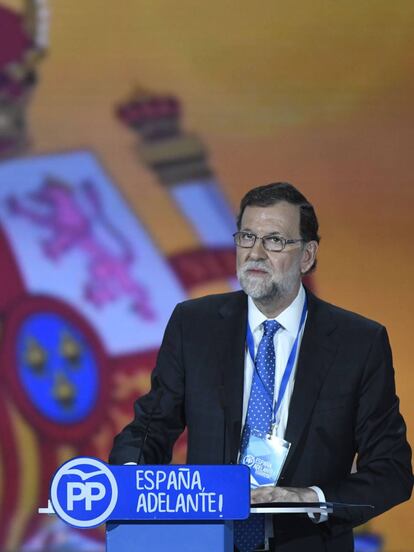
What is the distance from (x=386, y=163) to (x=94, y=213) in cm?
137

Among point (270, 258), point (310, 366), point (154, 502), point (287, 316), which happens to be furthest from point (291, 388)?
point (154, 502)

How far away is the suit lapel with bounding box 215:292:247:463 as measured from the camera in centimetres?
270

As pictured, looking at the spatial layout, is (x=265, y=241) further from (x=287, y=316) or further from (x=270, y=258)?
(x=287, y=316)

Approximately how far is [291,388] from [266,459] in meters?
0.20

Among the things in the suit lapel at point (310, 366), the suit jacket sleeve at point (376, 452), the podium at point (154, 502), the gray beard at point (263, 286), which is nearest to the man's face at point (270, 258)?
the gray beard at point (263, 286)

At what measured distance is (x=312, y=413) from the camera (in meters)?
2.72

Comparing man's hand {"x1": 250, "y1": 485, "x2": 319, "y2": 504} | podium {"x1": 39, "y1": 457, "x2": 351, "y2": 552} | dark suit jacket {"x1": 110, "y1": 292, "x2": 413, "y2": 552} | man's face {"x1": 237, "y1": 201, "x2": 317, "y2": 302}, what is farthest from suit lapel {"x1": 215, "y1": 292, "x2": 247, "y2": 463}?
podium {"x1": 39, "y1": 457, "x2": 351, "y2": 552}

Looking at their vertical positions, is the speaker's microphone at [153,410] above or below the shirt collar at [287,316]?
below

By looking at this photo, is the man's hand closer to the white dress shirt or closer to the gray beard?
the white dress shirt

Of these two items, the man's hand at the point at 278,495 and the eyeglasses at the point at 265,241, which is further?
the eyeglasses at the point at 265,241

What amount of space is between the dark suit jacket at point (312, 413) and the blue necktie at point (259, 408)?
32 millimetres

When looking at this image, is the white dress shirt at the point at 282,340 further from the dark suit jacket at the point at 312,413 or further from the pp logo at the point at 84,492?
the pp logo at the point at 84,492

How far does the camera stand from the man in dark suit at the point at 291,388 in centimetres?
269

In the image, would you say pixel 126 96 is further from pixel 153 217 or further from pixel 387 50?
pixel 387 50
